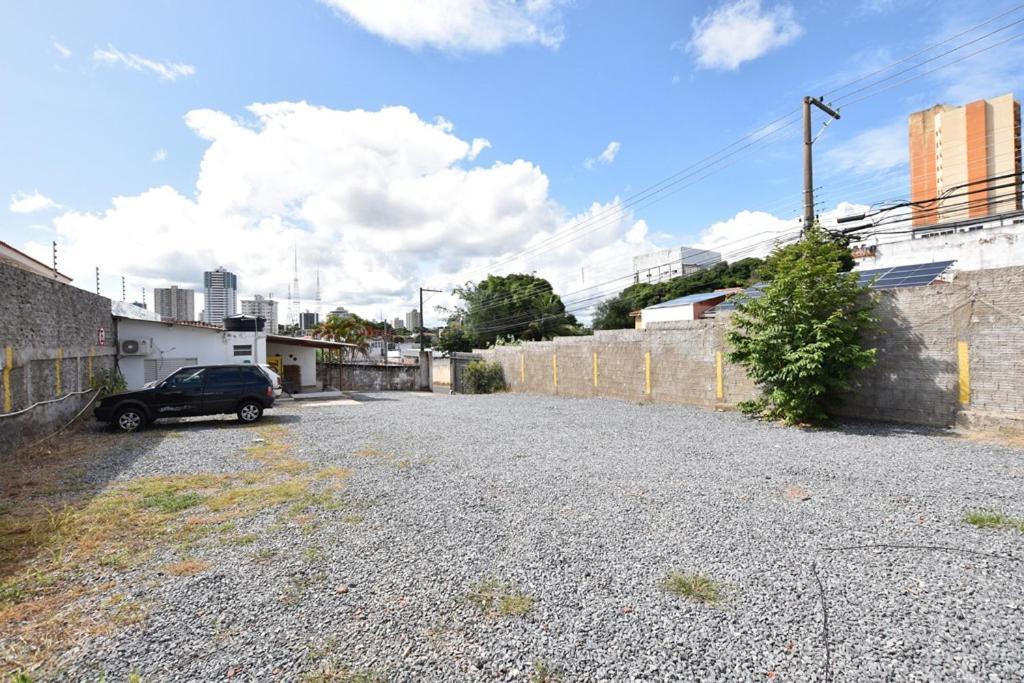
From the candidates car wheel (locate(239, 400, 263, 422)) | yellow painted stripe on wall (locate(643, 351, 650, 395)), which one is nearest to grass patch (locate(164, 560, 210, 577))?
car wheel (locate(239, 400, 263, 422))

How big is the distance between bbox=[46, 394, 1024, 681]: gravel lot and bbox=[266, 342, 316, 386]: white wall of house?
21500mm

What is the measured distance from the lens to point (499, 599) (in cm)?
343

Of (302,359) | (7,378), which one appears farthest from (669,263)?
(7,378)

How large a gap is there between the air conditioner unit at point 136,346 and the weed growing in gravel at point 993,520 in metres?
A: 20.9

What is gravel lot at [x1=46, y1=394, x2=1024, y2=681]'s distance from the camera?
2.73 m

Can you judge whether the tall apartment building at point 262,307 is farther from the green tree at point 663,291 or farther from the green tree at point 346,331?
the green tree at point 663,291

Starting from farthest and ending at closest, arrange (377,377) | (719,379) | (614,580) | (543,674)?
(377,377) → (719,379) → (614,580) → (543,674)

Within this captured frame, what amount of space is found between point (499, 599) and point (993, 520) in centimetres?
461

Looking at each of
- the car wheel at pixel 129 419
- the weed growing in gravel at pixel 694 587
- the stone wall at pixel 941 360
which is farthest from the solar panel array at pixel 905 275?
the car wheel at pixel 129 419

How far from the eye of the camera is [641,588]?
3.51 m

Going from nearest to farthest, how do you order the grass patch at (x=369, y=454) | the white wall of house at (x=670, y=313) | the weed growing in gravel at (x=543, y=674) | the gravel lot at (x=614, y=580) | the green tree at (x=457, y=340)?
the weed growing in gravel at (x=543, y=674) < the gravel lot at (x=614, y=580) < the grass patch at (x=369, y=454) < the white wall of house at (x=670, y=313) < the green tree at (x=457, y=340)

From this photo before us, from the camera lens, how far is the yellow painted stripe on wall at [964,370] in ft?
28.8

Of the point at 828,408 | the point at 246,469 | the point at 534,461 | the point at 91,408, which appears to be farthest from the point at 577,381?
the point at 91,408

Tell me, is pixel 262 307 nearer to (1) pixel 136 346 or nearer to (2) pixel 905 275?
(1) pixel 136 346
